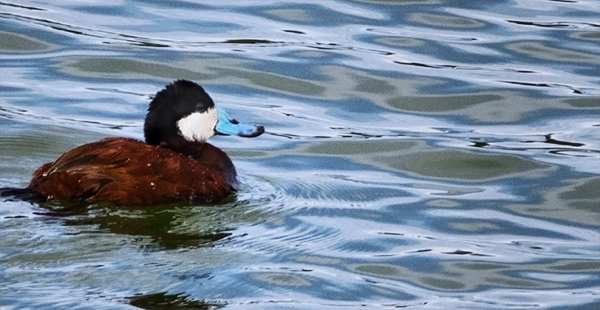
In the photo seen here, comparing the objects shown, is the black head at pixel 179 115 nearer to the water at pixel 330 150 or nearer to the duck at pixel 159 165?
the duck at pixel 159 165

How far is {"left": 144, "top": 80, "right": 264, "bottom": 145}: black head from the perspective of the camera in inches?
326

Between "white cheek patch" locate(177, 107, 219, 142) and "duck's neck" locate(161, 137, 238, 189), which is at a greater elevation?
"white cheek patch" locate(177, 107, 219, 142)

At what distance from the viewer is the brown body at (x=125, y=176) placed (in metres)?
7.75

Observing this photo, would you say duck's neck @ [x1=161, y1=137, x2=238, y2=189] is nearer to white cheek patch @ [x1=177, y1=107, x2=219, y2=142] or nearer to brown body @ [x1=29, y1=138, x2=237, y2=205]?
white cheek patch @ [x1=177, y1=107, x2=219, y2=142]

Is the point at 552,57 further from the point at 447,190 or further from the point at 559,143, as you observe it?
the point at 447,190

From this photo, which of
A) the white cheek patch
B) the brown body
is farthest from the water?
the white cheek patch

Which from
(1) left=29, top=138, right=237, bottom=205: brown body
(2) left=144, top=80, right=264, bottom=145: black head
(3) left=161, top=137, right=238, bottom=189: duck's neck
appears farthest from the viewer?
(3) left=161, top=137, right=238, bottom=189: duck's neck

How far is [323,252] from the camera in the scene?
742cm

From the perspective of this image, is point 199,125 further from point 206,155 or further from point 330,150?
point 330,150

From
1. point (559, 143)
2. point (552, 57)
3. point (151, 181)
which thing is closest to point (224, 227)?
point (151, 181)

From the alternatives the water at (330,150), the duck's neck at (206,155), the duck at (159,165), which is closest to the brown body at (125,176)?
the duck at (159,165)

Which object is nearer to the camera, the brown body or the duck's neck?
the brown body

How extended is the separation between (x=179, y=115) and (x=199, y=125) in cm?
19

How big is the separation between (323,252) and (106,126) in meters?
3.28
